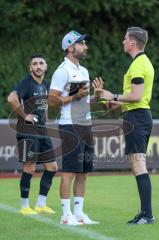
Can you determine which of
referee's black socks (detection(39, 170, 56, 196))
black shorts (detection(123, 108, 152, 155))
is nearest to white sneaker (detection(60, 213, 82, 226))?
black shorts (detection(123, 108, 152, 155))

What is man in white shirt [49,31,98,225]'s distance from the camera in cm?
998

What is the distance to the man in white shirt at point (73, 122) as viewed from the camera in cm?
998

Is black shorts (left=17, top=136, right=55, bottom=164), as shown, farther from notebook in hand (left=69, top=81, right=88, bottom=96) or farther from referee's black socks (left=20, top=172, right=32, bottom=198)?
notebook in hand (left=69, top=81, right=88, bottom=96)

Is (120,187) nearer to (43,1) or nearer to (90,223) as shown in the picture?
(90,223)

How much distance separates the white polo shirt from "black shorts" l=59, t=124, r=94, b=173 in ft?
0.27

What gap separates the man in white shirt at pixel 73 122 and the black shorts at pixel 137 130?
50cm

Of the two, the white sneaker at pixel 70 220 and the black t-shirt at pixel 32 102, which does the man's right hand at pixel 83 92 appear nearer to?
the white sneaker at pixel 70 220

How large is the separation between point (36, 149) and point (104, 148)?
8659 millimetres

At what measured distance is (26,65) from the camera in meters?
23.2

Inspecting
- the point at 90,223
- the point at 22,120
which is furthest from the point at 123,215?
the point at 22,120

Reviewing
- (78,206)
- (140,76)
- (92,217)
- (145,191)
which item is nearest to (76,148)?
(78,206)

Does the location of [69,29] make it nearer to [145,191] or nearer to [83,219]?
[83,219]

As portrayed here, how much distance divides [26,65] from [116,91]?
256 cm

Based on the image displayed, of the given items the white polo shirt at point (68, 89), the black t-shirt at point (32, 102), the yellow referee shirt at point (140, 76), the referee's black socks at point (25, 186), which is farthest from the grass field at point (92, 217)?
the yellow referee shirt at point (140, 76)
